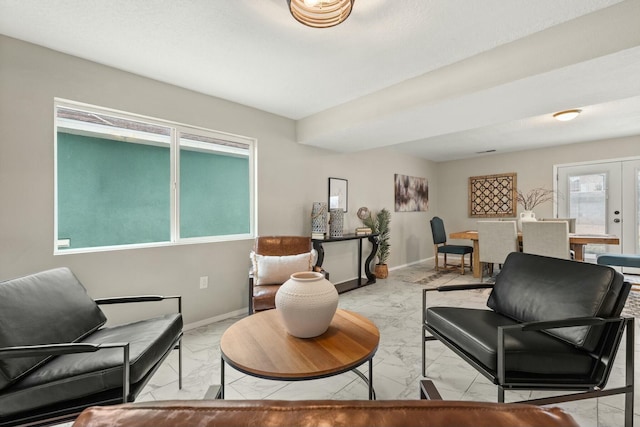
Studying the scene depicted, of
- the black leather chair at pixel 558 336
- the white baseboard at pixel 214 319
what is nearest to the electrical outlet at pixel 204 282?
the white baseboard at pixel 214 319

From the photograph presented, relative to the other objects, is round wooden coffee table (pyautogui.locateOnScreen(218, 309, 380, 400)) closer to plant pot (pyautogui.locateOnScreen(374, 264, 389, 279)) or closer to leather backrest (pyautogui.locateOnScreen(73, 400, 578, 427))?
leather backrest (pyautogui.locateOnScreen(73, 400, 578, 427))

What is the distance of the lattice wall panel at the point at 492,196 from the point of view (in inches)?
225

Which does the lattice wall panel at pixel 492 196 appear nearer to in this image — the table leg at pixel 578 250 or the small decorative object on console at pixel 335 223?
the table leg at pixel 578 250

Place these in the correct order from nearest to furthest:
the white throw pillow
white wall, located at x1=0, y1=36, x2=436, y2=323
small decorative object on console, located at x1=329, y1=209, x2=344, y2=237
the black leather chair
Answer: the black leather chair
white wall, located at x1=0, y1=36, x2=436, y2=323
the white throw pillow
small decorative object on console, located at x1=329, y1=209, x2=344, y2=237

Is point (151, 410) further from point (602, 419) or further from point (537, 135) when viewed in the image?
point (537, 135)

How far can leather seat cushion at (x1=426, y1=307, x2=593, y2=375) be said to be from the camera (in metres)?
1.36

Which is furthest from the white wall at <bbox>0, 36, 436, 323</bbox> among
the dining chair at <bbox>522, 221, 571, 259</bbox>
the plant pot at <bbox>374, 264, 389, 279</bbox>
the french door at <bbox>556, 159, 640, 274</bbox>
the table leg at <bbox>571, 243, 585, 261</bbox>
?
the french door at <bbox>556, 159, 640, 274</bbox>

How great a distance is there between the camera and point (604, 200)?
190 inches

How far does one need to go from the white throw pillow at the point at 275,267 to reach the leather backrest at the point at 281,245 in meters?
0.10

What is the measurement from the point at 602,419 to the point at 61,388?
2.62m

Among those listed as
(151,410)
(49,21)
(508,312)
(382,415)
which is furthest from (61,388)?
(508,312)

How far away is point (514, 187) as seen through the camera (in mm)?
5664

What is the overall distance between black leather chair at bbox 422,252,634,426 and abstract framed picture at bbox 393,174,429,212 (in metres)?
3.83

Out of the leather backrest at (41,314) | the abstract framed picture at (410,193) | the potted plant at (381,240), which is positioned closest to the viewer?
the leather backrest at (41,314)
